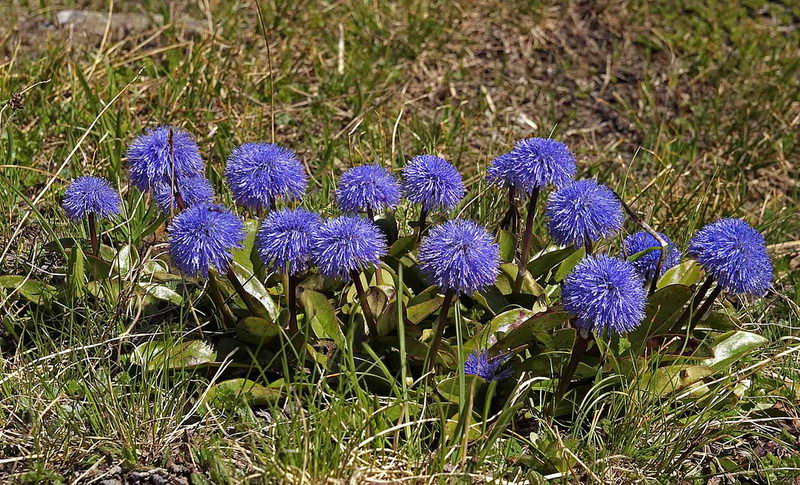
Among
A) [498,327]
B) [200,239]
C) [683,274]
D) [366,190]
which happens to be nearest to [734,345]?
[683,274]

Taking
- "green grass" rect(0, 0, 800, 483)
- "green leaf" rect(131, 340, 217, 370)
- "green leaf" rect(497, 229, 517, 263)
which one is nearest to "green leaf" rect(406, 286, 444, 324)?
"green grass" rect(0, 0, 800, 483)

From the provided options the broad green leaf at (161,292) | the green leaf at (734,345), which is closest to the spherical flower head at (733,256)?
the green leaf at (734,345)

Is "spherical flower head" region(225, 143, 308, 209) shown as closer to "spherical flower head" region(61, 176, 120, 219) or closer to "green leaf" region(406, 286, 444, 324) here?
"spherical flower head" region(61, 176, 120, 219)

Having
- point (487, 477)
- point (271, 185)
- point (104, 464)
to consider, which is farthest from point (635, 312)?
point (104, 464)

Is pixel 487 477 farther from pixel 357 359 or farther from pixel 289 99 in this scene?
pixel 289 99

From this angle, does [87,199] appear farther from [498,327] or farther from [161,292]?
[498,327]

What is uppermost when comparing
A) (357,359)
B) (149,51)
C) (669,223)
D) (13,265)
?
(149,51)
